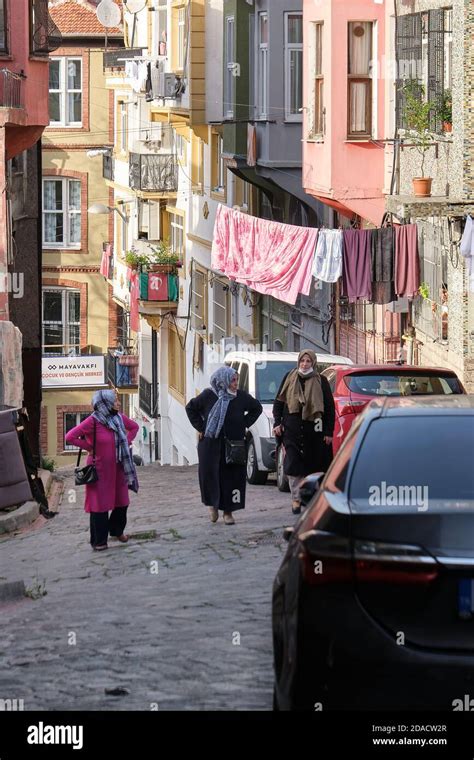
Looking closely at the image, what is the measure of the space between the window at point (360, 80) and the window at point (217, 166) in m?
11.6

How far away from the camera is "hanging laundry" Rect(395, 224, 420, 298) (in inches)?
995

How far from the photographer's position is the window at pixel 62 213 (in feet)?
174

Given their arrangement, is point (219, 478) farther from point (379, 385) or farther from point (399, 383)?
point (399, 383)

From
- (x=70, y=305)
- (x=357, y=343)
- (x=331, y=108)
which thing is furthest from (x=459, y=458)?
(x=70, y=305)

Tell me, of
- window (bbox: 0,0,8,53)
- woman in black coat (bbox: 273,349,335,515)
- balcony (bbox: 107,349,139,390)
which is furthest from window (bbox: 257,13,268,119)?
balcony (bbox: 107,349,139,390)

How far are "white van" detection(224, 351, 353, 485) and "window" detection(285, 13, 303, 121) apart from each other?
9482 mm

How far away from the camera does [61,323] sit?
2088 inches

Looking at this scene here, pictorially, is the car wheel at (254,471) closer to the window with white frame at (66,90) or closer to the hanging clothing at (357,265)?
the hanging clothing at (357,265)

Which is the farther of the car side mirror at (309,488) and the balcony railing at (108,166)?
the balcony railing at (108,166)

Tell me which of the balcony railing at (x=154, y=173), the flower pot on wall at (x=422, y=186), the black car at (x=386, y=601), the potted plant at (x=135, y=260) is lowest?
the black car at (x=386, y=601)

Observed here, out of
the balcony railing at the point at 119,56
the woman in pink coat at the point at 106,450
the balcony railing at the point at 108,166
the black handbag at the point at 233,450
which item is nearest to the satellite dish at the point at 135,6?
the balcony railing at the point at 119,56

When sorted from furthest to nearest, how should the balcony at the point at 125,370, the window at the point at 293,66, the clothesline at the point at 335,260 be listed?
1. the balcony at the point at 125,370
2. the window at the point at 293,66
3. the clothesline at the point at 335,260

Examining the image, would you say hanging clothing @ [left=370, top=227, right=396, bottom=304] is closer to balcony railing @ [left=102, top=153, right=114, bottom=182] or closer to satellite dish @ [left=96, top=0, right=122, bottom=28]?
satellite dish @ [left=96, top=0, right=122, bottom=28]

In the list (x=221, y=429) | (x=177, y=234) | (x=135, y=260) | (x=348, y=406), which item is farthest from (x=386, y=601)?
(x=177, y=234)
